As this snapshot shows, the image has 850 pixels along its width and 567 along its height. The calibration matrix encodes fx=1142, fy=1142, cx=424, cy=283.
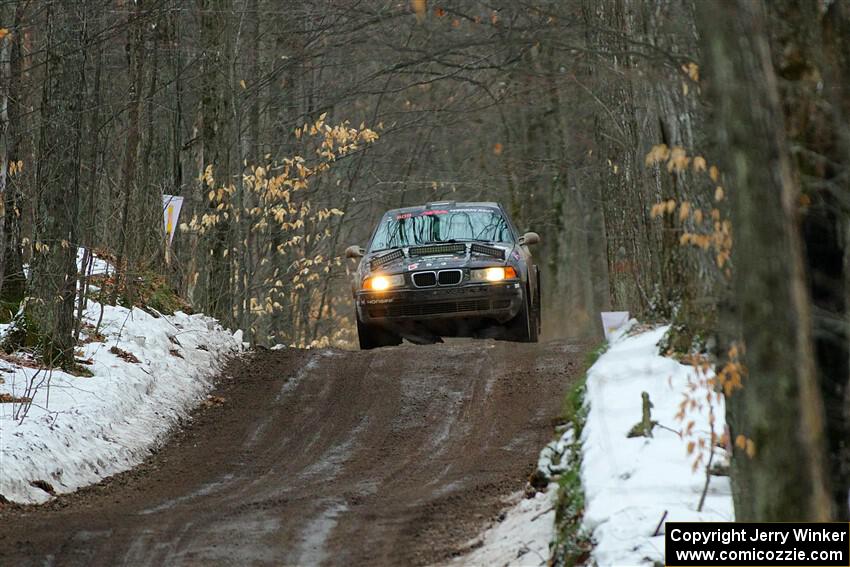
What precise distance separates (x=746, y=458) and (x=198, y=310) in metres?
13.1

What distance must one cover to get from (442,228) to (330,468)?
5.10 metres

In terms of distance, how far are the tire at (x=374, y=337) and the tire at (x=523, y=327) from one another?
1.54m

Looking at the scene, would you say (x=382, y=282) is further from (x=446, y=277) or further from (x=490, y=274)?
(x=490, y=274)

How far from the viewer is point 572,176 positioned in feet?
101

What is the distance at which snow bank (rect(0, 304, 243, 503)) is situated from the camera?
9.73m

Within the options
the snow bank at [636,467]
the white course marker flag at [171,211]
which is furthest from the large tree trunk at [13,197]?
the snow bank at [636,467]

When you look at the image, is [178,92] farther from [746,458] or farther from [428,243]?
[746,458]

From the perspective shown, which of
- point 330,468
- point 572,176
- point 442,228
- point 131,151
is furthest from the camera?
point 572,176

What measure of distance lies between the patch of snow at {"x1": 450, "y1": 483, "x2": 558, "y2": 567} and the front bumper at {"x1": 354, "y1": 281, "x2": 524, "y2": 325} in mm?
5663

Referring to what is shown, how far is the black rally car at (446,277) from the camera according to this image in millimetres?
13625

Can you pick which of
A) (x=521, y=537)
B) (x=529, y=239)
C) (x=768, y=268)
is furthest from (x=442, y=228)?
(x=768, y=268)

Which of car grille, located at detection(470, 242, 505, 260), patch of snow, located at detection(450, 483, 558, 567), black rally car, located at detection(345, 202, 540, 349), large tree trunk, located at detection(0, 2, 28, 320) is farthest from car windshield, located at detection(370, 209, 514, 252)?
patch of snow, located at detection(450, 483, 558, 567)

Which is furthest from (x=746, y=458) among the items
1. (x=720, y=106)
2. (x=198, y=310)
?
(x=198, y=310)

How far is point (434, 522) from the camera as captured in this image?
8.06 m
